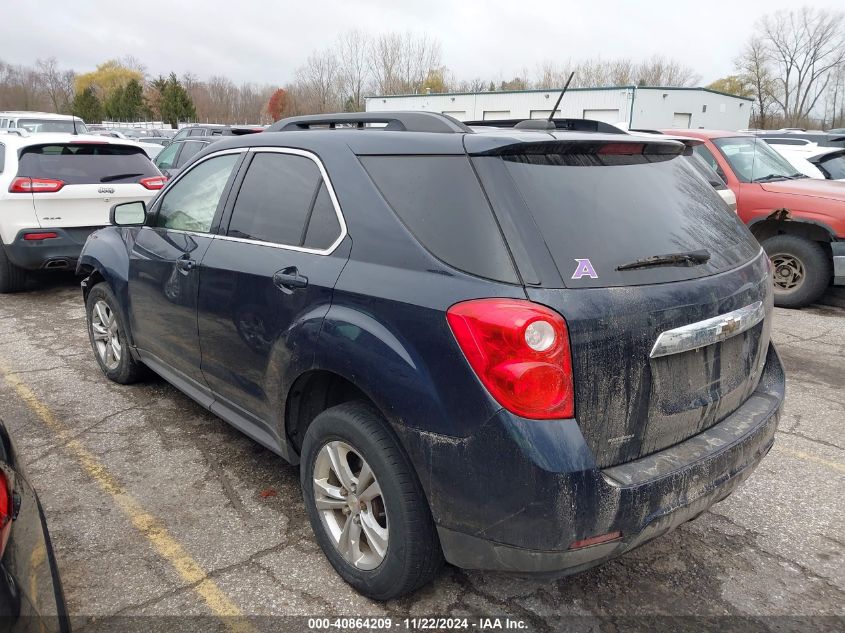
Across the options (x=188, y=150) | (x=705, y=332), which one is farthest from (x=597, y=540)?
(x=188, y=150)

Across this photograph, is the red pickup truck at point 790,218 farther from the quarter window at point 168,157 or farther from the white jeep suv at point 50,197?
the quarter window at point 168,157

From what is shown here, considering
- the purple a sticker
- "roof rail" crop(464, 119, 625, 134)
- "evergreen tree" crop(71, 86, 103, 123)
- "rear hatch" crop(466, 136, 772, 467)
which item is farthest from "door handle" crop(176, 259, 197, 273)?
"evergreen tree" crop(71, 86, 103, 123)

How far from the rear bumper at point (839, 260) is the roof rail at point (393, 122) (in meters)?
5.98

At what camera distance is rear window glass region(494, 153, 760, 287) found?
7.02 ft

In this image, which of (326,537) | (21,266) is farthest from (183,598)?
(21,266)

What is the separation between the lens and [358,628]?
2.43m

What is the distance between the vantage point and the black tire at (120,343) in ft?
14.5

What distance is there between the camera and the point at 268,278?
283cm

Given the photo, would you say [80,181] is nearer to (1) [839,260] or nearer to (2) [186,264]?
(2) [186,264]

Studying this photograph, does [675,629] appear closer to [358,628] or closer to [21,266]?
[358,628]

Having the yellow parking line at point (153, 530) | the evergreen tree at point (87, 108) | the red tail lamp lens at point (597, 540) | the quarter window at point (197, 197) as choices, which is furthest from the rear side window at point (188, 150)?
the evergreen tree at point (87, 108)

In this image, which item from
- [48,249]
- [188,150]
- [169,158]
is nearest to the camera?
[48,249]

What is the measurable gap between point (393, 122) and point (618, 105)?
3290 centimetres

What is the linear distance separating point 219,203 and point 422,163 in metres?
1.45
